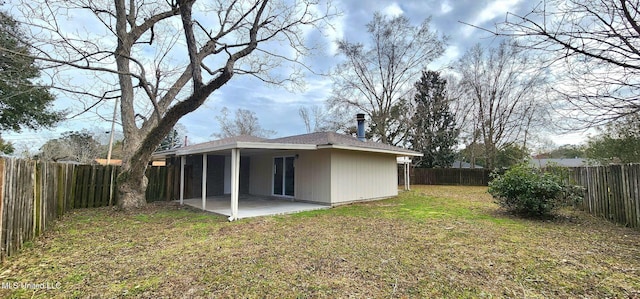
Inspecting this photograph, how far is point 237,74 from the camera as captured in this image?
8.99 meters

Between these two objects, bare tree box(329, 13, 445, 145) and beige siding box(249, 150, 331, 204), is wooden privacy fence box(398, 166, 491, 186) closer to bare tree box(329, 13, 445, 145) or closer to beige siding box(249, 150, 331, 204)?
bare tree box(329, 13, 445, 145)

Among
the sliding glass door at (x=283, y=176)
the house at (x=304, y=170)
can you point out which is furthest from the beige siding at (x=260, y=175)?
the sliding glass door at (x=283, y=176)

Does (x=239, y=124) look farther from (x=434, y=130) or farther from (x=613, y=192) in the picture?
(x=613, y=192)

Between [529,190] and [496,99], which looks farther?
[496,99]

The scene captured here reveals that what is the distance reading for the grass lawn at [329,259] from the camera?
10.1ft

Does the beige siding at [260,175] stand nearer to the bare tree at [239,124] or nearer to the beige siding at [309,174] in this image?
the beige siding at [309,174]

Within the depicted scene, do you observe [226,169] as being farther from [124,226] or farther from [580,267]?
[580,267]

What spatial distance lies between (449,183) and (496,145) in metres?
4.95

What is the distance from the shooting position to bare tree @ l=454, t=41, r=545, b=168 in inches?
802

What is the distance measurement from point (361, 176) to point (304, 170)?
7.01ft

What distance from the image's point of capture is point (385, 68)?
70.3ft

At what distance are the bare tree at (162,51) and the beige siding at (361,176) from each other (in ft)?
10.8

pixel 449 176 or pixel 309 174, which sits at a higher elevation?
pixel 309 174

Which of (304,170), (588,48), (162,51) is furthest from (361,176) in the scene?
(588,48)
